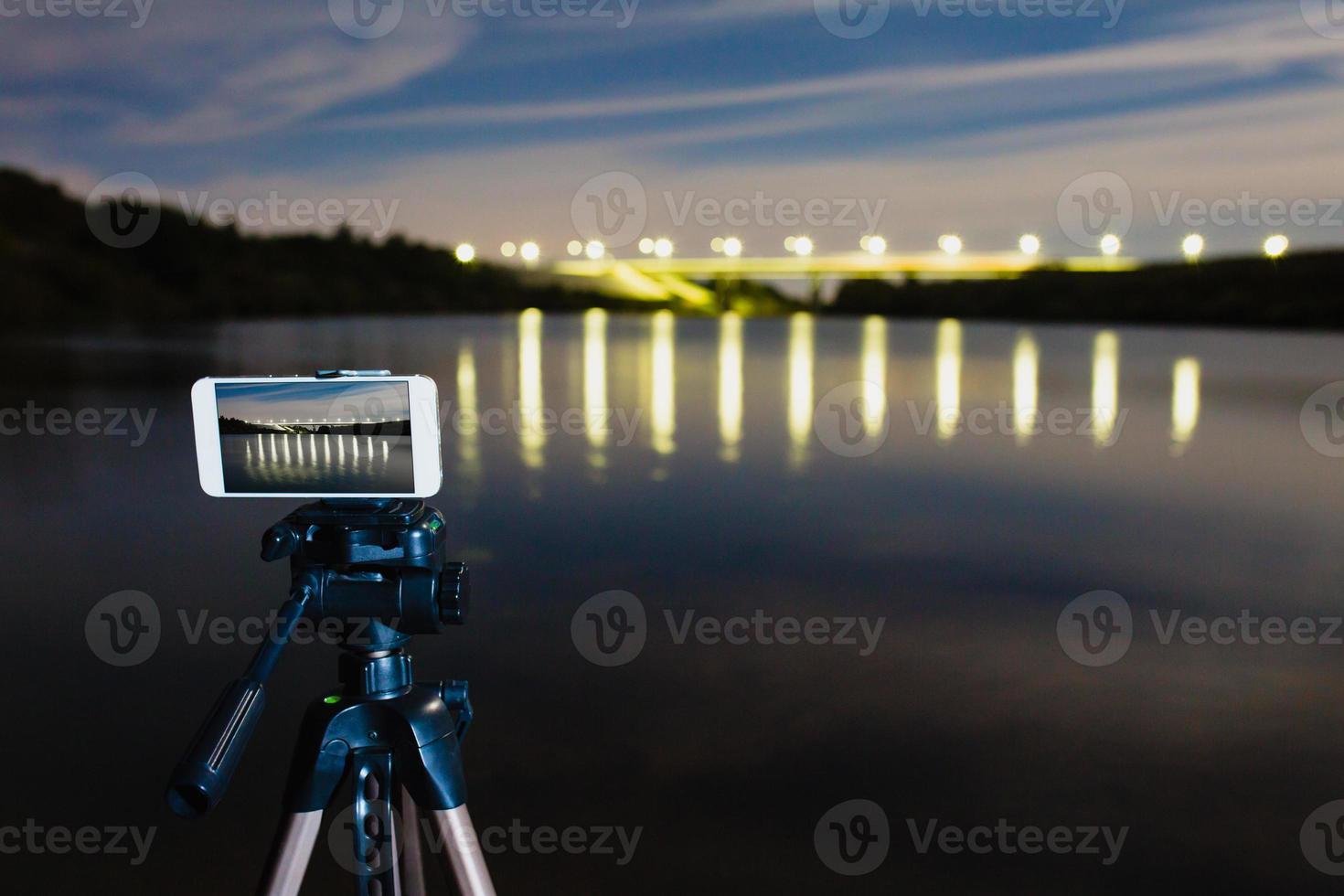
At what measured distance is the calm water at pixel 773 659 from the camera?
98.3 inches

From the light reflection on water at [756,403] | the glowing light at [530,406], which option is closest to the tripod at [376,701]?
the light reflection on water at [756,403]

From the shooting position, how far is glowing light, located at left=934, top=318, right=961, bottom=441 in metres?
10.7

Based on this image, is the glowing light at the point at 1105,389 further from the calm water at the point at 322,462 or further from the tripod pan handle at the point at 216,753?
the tripod pan handle at the point at 216,753

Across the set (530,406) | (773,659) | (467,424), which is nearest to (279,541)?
(773,659)

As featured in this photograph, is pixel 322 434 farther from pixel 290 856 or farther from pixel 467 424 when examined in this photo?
pixel 467 424

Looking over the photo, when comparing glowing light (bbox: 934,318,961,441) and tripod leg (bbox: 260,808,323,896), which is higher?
glowing light (bbox: 934,318,961,441)

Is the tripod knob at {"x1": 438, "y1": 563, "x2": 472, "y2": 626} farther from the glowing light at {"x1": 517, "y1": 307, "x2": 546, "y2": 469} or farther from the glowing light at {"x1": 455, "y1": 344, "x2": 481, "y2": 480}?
the glowing light at {"x1": 517, "y1": 307, "x2": 546, "y2": 469}

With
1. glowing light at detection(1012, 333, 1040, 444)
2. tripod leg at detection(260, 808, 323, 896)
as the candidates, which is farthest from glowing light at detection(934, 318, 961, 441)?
tripod leg at detection(260, 808, 323, 896)

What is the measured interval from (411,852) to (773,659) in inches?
90.5

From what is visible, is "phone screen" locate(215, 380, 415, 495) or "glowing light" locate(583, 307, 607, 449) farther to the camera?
"glowing light" locate(583, 307, 607, 449)

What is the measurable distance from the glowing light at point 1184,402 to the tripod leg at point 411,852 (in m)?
9.39

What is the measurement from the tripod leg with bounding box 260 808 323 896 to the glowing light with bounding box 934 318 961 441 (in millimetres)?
8820

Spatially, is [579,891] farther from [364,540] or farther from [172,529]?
[172,529]

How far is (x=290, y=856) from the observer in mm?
1403
